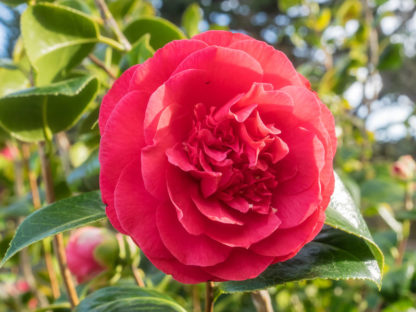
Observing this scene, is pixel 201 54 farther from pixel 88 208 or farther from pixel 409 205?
pixel 409 205

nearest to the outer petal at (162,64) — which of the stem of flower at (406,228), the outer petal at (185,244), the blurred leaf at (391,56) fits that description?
the outer petal at (185,244)

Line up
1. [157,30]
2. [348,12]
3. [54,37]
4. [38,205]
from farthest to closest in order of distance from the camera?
[348,12] → [38,205] → [157,30] → [54,37]

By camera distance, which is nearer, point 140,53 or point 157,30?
point 140,53

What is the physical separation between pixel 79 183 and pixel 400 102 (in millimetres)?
8360

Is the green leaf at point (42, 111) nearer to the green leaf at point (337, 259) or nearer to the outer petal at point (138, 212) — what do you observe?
the outer petal at point (138, 212)

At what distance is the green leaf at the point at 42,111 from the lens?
2.11ft

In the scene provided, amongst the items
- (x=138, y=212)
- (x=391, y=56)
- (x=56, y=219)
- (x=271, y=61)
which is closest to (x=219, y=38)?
(x=271, y=61)

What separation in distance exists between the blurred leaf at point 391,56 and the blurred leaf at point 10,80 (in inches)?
59.8

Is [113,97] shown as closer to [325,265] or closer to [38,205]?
[325,265]

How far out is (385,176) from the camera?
5.61 feet

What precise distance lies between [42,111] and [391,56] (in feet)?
5.22

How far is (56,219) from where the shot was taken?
52 cm

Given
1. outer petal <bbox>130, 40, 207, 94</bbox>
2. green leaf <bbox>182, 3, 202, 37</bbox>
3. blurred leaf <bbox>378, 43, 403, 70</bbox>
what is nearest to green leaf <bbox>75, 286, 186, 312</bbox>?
outer petal <bbox>130, 40, 207, 94</bbox>

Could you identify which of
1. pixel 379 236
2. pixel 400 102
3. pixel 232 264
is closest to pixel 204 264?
pixel 232 264
